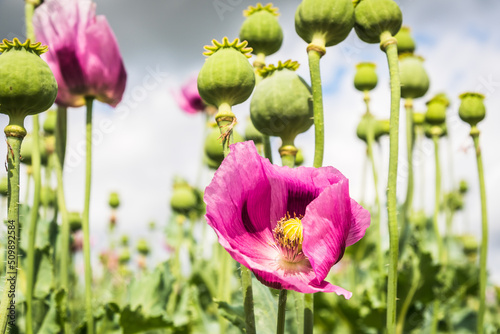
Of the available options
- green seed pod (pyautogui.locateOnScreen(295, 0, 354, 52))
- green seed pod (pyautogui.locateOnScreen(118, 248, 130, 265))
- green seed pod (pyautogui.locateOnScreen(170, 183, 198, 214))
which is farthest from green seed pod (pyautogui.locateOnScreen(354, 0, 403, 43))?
green seed pod (pyautogui.locateOnScreen(118, 248, 130, 265))

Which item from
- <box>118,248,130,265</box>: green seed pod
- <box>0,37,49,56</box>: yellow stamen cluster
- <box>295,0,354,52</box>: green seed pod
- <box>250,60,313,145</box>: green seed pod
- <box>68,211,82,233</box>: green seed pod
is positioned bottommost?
<box>118,248,130,265</box>: green seed pod

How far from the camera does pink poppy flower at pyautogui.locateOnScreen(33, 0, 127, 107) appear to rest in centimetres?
149

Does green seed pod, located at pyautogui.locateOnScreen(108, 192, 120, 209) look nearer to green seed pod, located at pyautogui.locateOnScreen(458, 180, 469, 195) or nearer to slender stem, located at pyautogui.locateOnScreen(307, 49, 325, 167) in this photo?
slender stem, located at pyautogui.locateOnScreen(307, 49, 325, 167)

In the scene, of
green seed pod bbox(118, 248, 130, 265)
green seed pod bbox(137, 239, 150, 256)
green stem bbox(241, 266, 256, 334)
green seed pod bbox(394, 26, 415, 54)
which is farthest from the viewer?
green seed pod bbox(118, 248, 130, 265)

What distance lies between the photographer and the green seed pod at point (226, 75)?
37.2 inches

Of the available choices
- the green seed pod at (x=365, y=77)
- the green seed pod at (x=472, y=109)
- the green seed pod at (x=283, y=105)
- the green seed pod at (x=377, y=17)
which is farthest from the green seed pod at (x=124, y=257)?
the green seed pod at (x=377, y=17)

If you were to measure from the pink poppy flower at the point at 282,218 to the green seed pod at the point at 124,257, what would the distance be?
4.30 meters

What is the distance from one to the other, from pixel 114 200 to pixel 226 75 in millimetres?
2828

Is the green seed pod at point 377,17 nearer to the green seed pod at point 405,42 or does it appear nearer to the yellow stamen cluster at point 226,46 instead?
the yellow stamen cluster at point 226,46

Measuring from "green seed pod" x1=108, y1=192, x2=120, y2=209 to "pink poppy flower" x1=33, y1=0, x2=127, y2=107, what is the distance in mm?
2138

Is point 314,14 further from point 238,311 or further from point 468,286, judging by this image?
point 468,286

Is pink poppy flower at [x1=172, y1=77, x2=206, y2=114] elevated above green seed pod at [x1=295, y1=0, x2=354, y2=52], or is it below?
above

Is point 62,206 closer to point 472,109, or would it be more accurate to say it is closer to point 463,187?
point 472,109

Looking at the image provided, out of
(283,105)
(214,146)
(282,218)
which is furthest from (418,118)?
(282,218)
